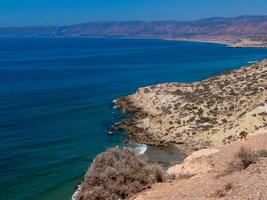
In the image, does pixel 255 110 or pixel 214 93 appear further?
pixel 214 93

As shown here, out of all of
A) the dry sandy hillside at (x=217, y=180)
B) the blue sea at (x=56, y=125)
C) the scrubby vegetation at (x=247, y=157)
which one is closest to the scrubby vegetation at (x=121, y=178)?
the dry sandy hillside at (x=217, y=180)

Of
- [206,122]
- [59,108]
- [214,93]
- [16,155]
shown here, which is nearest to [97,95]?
[59,108]

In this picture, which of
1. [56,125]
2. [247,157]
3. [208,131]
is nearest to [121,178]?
[247,157]

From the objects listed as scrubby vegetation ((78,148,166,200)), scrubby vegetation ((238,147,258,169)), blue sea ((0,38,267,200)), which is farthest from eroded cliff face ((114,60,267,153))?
scrubby vegetation ((78,148,166,200))

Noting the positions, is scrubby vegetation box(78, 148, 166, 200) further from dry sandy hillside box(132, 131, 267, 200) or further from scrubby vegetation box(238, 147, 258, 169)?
scrubby vegetation box(238, 147, 258, 169)

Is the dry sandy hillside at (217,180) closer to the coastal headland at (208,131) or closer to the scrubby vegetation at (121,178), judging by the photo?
the coastal headland at (208,131)

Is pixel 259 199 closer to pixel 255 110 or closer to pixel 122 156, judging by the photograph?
pixel 122 156
